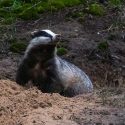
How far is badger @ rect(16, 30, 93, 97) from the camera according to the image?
7434 mm

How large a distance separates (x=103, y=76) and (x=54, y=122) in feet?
12.8

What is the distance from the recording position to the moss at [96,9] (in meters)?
10.6

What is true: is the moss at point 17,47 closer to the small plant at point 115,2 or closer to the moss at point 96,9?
the moss at point 96,9

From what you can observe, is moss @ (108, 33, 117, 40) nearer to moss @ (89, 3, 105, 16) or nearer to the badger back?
moss @ (89, 3, 105, 16)

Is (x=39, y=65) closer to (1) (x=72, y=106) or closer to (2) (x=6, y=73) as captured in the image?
(2) (x=6, y=73)

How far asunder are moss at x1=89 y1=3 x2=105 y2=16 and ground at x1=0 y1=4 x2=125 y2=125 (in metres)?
0.10

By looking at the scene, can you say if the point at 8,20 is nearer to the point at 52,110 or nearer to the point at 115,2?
the point at 115,2

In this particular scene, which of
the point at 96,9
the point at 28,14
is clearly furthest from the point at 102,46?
the point at 28,14

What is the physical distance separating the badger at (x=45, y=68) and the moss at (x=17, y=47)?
5.14 ft

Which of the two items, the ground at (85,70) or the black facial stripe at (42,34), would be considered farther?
the black facial stripe at (42,34)

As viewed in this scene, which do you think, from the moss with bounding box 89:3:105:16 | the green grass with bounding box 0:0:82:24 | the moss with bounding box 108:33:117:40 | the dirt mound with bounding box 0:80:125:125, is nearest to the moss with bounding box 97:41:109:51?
the moss with bounding box 108:33:117:40

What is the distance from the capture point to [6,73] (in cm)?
832

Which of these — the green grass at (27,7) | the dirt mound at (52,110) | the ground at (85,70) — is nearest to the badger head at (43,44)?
the ground at (85,70)

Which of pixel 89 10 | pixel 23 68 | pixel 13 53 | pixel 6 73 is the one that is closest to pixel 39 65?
pixel 23 68
